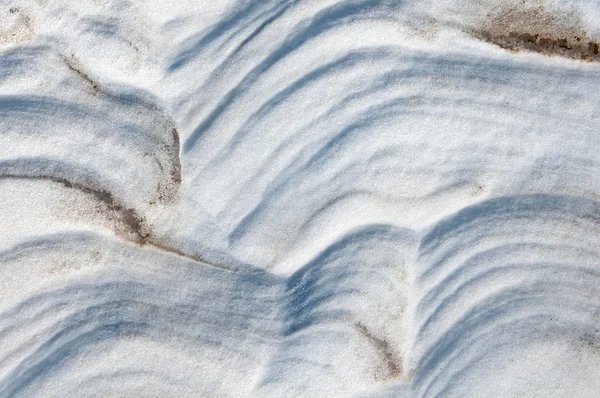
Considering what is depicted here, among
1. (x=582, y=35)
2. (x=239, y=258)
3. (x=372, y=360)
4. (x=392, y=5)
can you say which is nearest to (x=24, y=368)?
(x=239, y=258)

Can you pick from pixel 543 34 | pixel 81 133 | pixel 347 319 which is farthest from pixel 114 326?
pixel 543 34

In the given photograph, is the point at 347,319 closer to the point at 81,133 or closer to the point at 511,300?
the point at 511,300

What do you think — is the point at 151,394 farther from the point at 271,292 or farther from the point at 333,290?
the point at 333,290

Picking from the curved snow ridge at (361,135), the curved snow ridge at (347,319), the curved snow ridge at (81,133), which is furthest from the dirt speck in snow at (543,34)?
the curved snow ridge at (81,133)

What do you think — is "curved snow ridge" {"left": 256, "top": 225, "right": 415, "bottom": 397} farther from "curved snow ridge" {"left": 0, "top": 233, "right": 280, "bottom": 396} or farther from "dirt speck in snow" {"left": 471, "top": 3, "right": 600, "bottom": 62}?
"dirt speck in snow" {"left": 471, "top": 3, "right": 600, "bottom": 62}

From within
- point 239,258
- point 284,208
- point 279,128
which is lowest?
point 239,258
